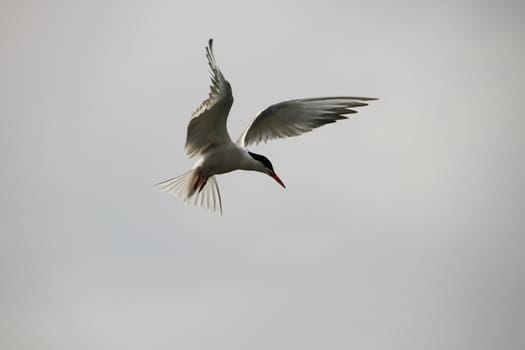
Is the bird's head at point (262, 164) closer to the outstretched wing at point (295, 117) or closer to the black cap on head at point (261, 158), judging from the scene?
the black cap on head at point (261, 158)

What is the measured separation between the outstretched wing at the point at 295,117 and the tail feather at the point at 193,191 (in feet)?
2.84

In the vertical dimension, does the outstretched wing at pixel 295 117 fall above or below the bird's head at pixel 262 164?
above

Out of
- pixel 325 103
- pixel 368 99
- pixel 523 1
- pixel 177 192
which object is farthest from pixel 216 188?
pixel 523 1

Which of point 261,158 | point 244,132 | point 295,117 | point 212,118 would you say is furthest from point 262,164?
point 212,118

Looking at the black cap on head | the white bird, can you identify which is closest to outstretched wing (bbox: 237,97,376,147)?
the white bird

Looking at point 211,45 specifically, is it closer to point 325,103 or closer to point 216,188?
point 325,103

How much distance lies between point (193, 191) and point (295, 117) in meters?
1.74

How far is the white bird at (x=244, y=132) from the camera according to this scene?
1108cm

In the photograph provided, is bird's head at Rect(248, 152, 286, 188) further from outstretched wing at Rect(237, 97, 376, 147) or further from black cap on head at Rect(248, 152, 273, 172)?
outstretched wing at Rect(237, 97, 376, 147)

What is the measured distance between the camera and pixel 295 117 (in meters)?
11.7

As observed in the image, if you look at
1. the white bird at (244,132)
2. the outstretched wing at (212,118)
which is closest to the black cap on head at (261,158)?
the white bird at (244,132)

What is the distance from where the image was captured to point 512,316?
60.3m

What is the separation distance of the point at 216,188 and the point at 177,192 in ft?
1.79

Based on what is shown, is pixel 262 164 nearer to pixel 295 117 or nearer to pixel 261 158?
pixel 261 158
